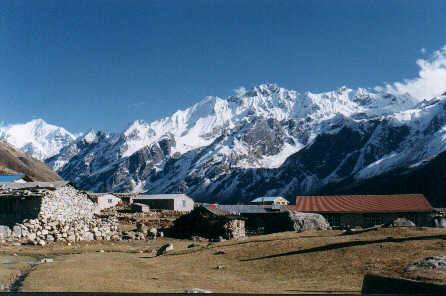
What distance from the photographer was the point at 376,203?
10544 centimetres

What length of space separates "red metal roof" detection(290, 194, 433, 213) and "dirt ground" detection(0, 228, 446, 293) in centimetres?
5141

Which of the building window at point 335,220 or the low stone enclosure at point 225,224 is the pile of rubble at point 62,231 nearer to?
the low stone enclosure at point 225,224

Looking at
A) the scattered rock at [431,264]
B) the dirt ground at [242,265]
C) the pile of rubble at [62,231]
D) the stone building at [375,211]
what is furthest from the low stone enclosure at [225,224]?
the scattered rock at [431,264]

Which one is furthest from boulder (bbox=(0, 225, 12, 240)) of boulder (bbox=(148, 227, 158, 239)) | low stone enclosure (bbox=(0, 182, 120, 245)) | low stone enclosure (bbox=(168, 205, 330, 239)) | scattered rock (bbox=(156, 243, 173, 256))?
low stone enclosure (bbox=(168, 205, 330, 239))

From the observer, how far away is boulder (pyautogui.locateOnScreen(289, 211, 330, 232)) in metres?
70.5

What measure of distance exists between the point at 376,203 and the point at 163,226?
1831 inches

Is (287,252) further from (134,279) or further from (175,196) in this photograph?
(175,196)

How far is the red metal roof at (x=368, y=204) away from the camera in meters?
102

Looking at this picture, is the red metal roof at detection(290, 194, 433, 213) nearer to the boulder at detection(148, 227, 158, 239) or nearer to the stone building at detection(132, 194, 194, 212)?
the boulder at detection(148, 227, 158, 239)

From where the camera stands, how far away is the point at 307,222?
71.1 meters

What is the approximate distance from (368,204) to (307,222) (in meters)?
38.4

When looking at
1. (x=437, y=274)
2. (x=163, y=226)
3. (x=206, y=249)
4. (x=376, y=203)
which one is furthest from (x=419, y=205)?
(x=437, y=274)

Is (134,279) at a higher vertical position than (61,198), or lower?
lower

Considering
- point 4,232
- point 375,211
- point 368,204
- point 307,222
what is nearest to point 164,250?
point 4,232
